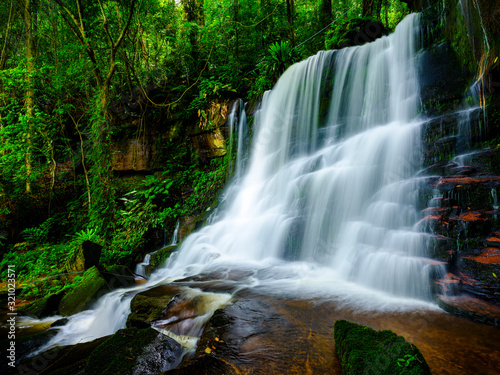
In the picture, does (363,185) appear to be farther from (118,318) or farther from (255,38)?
(255,38)

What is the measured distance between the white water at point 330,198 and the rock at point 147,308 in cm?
33

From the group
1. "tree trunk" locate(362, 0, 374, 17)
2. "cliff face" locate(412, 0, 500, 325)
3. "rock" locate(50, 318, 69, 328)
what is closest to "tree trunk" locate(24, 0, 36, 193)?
"rock" locate(50, 318, 69, 328)

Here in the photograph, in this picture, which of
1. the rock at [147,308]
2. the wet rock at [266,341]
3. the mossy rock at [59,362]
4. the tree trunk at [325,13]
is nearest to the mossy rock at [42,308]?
the mossy rock at [59,362]

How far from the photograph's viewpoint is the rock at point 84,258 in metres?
5.49

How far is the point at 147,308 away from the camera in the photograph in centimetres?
332

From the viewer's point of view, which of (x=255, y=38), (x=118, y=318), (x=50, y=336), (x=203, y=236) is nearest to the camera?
(x=50, y=336)

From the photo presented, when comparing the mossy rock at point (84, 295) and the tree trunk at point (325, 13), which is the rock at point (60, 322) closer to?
the mossy rock at point (84, 295)

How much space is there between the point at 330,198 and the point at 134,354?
14.0 ft

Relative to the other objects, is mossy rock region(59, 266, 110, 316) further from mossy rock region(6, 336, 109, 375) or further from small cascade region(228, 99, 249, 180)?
small cascade region(228, 99, 249, 180)

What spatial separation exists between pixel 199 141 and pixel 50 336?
24.1 ft

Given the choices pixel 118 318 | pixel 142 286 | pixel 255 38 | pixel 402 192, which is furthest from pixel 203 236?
pixel 255 38

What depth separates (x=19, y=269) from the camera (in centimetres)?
678

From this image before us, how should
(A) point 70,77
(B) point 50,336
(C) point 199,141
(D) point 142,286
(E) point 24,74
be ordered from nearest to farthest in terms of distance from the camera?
(B) point 50,336 → (D) point 142,286 → (E) point 24,74 → (A) point 70,77 → (C) point 199,141

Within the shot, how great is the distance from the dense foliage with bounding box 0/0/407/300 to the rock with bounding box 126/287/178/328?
10.8 feet
